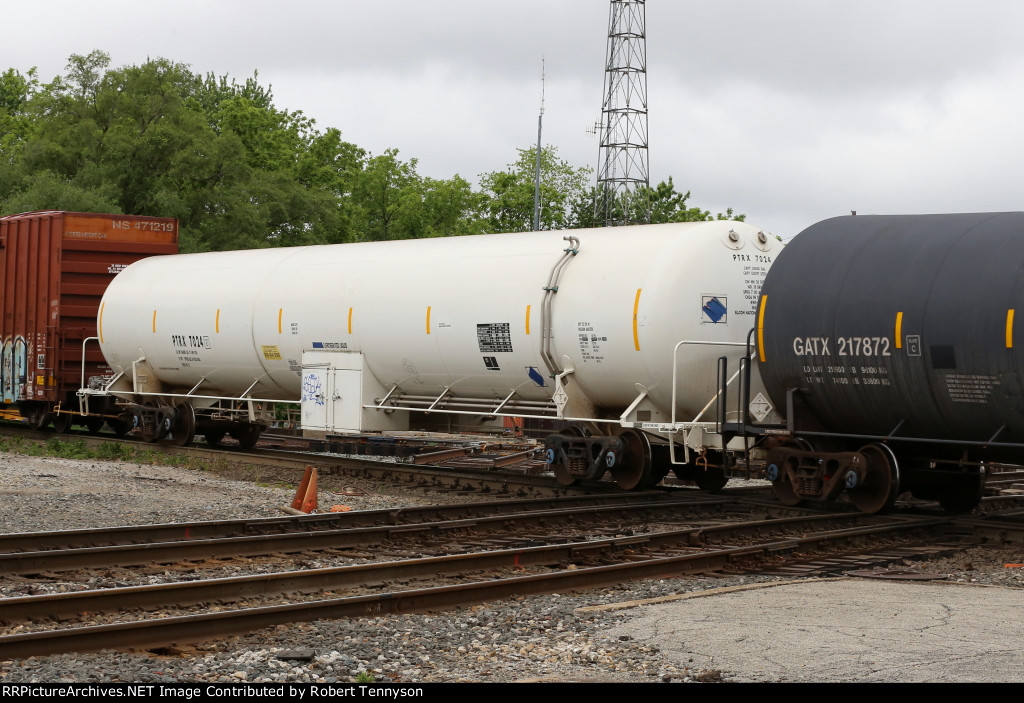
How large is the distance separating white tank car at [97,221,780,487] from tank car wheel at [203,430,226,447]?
1006 mm

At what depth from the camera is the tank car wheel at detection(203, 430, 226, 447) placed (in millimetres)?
22344

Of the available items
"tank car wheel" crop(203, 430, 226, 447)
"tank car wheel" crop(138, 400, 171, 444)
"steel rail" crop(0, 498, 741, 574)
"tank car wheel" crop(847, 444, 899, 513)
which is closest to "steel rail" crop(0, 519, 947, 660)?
"steel rail" crop(0, 498, 741, 574)

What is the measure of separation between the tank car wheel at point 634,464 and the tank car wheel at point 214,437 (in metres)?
9.83

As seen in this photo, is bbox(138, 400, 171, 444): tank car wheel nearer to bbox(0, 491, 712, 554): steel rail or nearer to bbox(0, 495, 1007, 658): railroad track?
bbox(0, 491, 712, 554): steel rail

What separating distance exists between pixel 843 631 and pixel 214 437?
1730cm

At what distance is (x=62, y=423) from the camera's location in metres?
24.1

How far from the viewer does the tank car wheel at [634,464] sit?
15.0 meters

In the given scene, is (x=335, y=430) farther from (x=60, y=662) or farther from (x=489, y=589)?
(x=60, y=662)

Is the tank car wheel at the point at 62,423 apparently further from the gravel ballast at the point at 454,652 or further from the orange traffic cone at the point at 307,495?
the gravel ballast at the point at 454,652

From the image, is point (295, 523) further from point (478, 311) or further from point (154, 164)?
point (154, 164)

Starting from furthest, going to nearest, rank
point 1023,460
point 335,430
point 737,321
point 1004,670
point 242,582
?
point 335,430, point 737,321, point 1023,460, point 242,582, point 1004,670

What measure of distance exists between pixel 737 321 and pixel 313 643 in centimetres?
872

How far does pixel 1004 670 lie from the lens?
6277mm

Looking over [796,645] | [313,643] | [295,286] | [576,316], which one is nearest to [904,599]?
[796,645]
